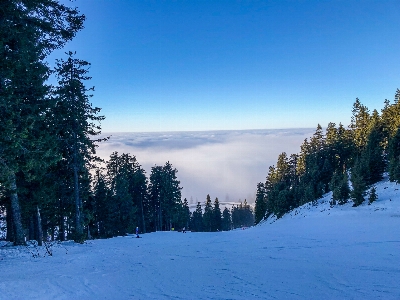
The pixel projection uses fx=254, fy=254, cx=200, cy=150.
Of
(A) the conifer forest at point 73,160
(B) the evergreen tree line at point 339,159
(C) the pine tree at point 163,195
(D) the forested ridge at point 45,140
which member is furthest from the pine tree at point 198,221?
(D) the forested ridge at point 45,140

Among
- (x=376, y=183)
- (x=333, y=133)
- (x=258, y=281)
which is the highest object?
(x=333, y=133)

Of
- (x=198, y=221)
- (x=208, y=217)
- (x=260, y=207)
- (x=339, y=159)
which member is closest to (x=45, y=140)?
(x=339, y=159)

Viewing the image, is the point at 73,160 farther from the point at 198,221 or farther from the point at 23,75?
the point at 198,221

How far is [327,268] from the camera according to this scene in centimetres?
796

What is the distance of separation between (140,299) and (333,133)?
185ft

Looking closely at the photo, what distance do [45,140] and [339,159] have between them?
5348cm

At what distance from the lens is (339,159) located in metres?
52.3

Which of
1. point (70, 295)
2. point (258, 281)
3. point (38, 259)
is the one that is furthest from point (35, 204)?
point (258, 281)

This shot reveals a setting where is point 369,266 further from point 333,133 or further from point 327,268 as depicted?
point 333,133

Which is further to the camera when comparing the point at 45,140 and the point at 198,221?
the point at 198,221

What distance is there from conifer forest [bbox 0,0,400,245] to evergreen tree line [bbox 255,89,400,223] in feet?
0.61

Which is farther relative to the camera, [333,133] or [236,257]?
[333,133]

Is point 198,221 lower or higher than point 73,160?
lower

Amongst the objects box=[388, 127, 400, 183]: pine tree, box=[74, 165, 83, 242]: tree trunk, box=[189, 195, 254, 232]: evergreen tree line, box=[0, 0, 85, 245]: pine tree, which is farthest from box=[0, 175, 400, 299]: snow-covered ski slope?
box=[189, 195, 254, 232]: evergreen tree line
